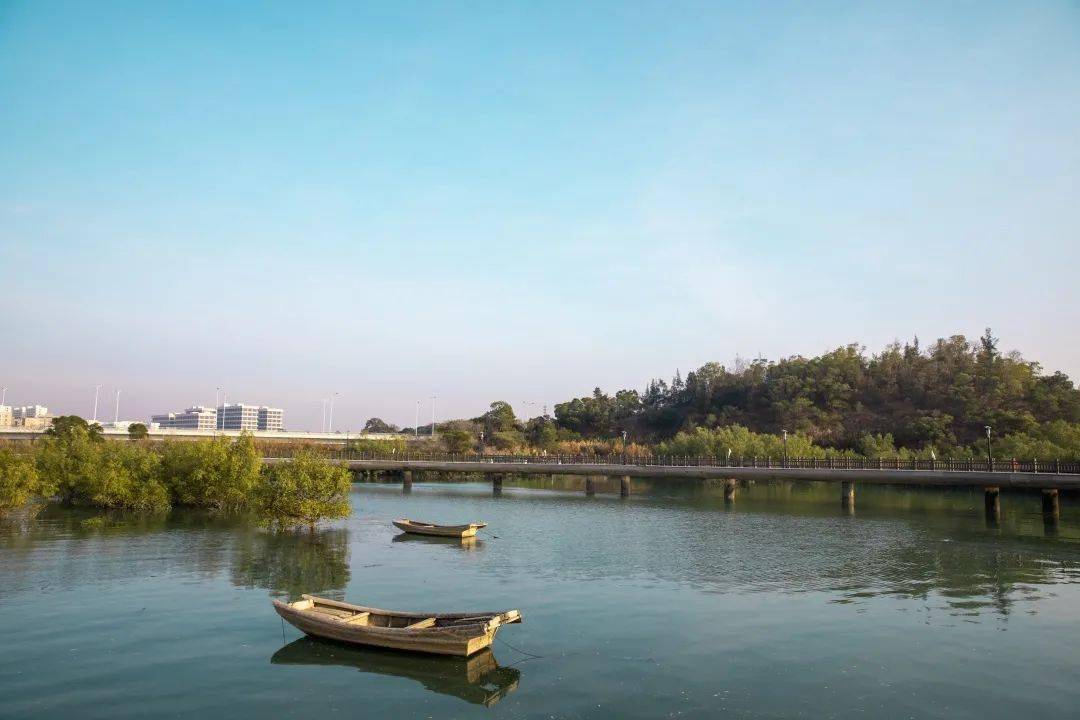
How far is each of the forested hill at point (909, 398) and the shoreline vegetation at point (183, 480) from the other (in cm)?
10457

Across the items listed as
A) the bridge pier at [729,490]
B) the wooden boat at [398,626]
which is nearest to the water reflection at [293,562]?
the wooden boat at [398,626]

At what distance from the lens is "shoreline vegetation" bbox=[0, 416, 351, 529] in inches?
2069

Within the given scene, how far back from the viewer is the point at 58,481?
67125 mm

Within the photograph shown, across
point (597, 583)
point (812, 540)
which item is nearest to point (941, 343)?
point (812, 540)

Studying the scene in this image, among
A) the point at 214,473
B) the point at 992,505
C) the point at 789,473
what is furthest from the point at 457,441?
the point at 992,505

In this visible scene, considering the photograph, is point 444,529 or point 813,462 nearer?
point 444,529

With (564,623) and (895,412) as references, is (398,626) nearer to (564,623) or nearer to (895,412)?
(564,623)

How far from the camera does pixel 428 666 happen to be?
23.6 meters

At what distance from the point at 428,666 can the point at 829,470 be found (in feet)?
233

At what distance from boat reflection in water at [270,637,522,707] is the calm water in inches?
3.8

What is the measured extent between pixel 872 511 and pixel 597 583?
172ft

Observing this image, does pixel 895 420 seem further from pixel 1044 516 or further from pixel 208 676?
pixel 208 676

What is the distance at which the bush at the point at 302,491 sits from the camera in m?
51.9

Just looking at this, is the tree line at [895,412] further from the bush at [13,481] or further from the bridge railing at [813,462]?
the bush at [13,481]
